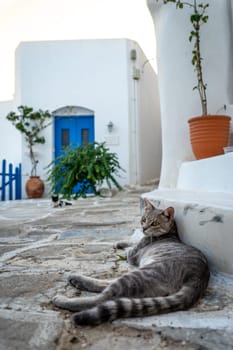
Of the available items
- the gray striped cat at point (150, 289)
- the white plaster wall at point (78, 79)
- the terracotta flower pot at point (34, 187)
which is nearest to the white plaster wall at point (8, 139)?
the white plaster wall at point (78, 79)

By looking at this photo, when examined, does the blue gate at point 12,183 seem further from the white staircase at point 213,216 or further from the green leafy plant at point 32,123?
the white staircase at point 213,216

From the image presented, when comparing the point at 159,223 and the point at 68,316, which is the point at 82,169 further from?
the point at 68,316

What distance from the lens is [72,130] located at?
25.6ft

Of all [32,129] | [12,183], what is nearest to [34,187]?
[12,183]

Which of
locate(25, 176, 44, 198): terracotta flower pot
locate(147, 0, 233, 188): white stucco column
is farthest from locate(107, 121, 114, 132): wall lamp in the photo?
locate(147, 0, 233, 188): white stucco column

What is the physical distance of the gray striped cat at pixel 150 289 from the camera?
0.88 m

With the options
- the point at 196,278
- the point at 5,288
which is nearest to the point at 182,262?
the point at 196,278

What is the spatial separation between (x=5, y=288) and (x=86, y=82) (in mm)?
7184

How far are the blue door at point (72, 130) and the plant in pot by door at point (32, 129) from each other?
33 centimetres

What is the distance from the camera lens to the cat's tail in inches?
33.9

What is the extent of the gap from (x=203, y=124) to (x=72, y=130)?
18.5 ft

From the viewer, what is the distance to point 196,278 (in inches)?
41.9

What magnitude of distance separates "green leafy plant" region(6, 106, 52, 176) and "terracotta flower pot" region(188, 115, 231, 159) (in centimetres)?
563

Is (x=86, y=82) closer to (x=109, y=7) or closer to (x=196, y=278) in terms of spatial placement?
(x=109, y=7)
